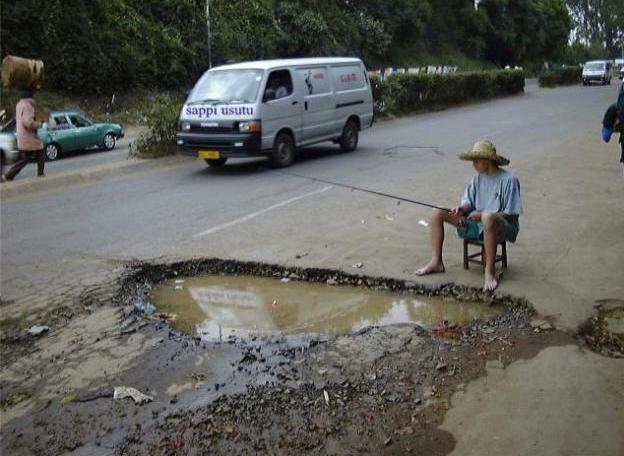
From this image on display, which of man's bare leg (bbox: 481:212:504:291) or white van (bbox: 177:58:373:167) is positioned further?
white van (bbox: 177:58:373:167)

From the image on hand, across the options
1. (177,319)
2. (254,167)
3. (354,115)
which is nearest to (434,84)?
(354,115)

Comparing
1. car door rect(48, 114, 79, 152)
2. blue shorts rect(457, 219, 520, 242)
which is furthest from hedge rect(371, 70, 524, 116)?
blue shorts rect(457, 219, 520, 242)

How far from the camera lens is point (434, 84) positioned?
26547 millimetres

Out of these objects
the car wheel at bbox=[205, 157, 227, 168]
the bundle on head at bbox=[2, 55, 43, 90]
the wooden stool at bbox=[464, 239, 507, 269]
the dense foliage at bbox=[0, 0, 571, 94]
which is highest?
the dense foliage at bbox=[0, 0, 571, 94]

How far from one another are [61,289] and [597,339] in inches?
172

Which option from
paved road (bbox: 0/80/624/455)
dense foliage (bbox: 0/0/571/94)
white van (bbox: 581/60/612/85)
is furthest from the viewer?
white van (bbox: 581/60/612/85)

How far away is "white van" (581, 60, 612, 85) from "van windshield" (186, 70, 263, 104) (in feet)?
133

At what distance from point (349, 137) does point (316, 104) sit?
156 centimetres

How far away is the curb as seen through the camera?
36.0 ft

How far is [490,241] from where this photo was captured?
5.51m

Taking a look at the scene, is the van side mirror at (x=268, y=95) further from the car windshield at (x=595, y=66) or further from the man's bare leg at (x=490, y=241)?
the car windshield at (x=595, y=66)

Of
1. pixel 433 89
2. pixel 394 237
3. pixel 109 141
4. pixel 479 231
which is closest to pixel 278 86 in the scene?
pixel 394 237

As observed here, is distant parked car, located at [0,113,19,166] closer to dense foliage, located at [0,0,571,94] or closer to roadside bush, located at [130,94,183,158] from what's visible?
roadside bush, located at [130,94,183,158]

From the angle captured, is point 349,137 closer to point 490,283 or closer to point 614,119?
point 614,119
